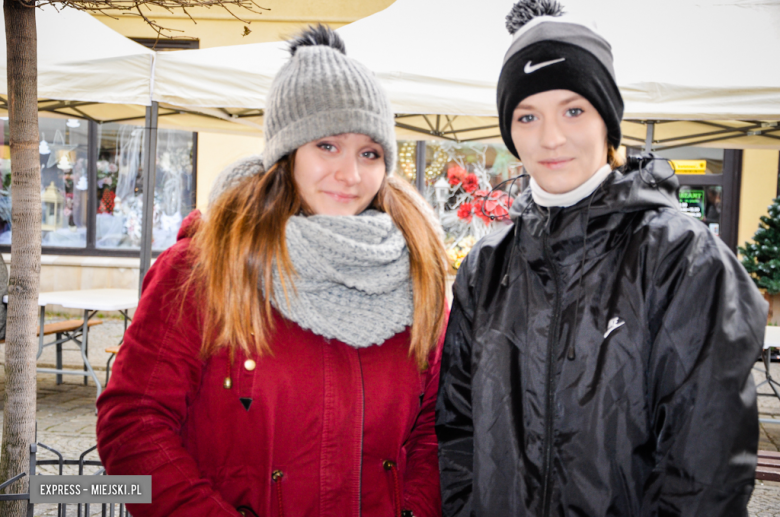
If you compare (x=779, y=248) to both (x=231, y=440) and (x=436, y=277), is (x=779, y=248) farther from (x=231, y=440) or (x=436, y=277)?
(x=231, y=440)

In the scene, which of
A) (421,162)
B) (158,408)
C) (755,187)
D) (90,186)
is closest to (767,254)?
(755,187)

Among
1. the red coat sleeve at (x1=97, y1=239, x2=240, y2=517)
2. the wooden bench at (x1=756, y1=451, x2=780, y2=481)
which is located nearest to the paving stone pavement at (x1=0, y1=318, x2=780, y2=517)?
the wooden bench at (x1=756, y1=451, x2=780, y2=481)

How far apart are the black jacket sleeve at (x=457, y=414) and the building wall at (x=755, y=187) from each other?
28.3ft

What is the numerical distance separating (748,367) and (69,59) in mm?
4011

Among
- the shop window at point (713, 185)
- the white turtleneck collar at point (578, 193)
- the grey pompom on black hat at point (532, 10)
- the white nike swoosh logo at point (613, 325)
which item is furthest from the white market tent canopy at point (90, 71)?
the shop window at point (713, 185)

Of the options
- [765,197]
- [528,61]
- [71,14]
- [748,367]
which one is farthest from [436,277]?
[765,197]

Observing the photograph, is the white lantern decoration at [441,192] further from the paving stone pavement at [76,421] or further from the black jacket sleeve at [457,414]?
the black jacket sleeve at [457,414]

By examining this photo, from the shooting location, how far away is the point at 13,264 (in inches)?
94.1

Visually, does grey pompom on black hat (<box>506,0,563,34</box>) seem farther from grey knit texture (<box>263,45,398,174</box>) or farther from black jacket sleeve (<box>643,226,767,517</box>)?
black jacket sleeve (<box>643,226,767,517</box>)

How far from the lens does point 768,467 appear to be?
295 centimetres

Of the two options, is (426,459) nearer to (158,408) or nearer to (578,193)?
(158,408)

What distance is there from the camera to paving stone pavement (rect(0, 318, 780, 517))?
382 cm

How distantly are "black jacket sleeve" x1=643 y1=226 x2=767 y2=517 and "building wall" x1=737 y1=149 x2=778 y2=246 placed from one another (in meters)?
8.74

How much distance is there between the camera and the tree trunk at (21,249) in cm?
233
